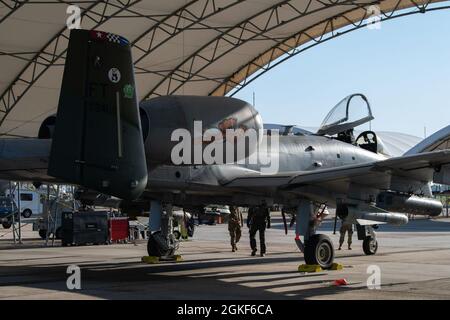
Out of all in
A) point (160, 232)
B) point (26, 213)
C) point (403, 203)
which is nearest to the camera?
point (403, 203)

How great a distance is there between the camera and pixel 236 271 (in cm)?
1430

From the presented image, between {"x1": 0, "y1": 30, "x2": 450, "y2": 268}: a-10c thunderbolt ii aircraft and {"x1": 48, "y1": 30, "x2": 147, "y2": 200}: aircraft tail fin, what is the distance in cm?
1

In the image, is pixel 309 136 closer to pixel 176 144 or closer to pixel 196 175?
pixel 196 175

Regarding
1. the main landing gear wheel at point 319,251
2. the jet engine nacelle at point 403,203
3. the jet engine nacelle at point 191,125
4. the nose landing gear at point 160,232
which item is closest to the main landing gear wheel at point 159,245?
the nose landing gear at point 160,232

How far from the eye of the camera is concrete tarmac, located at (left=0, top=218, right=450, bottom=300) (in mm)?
10289

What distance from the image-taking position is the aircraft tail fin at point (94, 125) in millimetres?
9578

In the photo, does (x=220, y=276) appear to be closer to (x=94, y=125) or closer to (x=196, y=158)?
(x=196, y=158)

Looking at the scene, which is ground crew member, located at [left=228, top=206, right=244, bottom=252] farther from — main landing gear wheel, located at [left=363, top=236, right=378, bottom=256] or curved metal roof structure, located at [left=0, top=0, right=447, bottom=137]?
curved metal roof structure, located at [left=0, top=0, right=447, bottom=137]

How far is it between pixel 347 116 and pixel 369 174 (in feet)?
13.9

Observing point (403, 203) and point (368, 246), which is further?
point (368, 246)

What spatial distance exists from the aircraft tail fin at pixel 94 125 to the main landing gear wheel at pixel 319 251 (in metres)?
5.27

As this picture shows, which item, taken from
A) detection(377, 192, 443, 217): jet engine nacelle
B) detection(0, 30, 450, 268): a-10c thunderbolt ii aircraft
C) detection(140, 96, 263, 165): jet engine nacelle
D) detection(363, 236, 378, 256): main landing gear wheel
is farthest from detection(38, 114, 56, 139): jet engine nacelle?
detection(363, 236, 378, 256): main landing gear wheel

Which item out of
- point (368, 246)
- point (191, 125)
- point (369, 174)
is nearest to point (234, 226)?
point (368, 246)

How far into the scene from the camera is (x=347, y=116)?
16688mm
